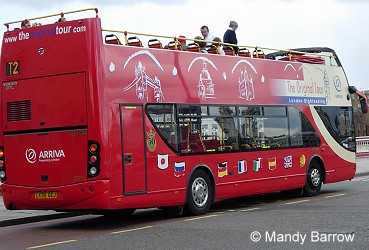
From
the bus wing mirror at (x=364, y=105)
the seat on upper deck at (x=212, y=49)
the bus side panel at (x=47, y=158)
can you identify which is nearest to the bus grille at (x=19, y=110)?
the bus side panel at (x=47, y=158)

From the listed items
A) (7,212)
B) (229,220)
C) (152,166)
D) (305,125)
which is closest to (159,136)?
(152,166)

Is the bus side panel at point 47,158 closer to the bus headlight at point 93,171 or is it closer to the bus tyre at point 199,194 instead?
the bus headlight at point 93,171

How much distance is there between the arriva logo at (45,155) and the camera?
45.0 ft

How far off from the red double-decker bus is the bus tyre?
2 cm

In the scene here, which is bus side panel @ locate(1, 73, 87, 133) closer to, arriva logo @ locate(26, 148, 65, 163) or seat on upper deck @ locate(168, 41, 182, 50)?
arriva logo @ locate(26, 148, 65, 163)

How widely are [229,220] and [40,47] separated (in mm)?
4793

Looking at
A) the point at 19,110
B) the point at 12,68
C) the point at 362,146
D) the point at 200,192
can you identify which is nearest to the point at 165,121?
the point at 200,192

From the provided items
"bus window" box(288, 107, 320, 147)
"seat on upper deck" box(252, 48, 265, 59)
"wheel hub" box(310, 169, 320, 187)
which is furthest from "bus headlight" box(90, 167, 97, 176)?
"wheel hub" box(310, 169, 320, 187)

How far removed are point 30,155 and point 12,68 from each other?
1730mm

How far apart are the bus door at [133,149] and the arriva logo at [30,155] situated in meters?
1.71

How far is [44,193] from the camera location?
1381 cm

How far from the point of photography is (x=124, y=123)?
13836mm

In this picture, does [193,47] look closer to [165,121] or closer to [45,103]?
[165,121]

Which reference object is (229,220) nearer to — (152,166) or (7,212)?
(152,166)
